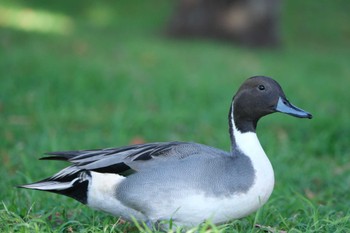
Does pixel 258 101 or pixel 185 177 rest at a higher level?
pixel 258 101

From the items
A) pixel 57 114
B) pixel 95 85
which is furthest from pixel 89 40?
pixel 57 114

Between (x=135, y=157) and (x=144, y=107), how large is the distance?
149 inches

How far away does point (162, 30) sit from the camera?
12.8m

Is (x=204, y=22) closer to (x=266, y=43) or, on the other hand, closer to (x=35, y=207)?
(x=266, y=43)

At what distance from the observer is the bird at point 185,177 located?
329 centimetres

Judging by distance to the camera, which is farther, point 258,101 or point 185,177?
point 258,101

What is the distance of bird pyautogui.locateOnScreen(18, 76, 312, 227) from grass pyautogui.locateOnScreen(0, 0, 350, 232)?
0.14 m

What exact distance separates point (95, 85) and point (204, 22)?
4962 mm

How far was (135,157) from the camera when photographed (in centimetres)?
347

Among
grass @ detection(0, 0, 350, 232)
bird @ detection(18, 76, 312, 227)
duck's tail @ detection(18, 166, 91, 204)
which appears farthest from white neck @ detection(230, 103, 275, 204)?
duck's tail @ detection(18, 166, 91, 204)

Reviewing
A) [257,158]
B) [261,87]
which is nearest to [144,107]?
A: [261,87]

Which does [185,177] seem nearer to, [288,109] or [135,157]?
[135,157]

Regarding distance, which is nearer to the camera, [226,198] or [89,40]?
[226,198]

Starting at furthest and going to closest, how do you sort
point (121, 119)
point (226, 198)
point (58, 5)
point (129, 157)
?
point (58, 5), point (121, 119), point (129, 157), point (226, 198)
